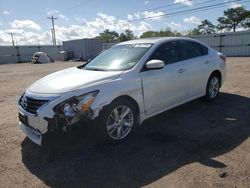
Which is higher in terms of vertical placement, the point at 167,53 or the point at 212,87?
the point at 167,53

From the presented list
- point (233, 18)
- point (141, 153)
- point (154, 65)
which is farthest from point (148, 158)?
point (233, 18)

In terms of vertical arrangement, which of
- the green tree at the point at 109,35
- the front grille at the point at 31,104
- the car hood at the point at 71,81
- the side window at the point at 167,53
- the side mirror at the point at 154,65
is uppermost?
the green tree at the point at 109,35

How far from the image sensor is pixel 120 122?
12.7ft

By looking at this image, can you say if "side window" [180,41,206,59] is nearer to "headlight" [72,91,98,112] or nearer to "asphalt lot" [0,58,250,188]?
"asphalt lot" [0,58,250,188]

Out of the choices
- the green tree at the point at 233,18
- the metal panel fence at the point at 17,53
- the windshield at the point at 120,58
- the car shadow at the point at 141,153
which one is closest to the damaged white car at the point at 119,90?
the windshield at the point at 120,58

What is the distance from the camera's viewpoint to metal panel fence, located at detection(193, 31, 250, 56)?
955 inches

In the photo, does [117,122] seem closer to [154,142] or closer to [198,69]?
[154,142]

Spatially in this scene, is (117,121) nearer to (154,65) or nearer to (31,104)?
(154,65)

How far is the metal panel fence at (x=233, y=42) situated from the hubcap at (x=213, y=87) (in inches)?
821

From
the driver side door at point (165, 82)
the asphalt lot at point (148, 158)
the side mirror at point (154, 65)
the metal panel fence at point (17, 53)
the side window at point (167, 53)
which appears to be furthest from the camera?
the metal panel fence at point (17, 53)

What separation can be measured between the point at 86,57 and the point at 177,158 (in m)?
35.3

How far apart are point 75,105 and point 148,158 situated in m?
1.26

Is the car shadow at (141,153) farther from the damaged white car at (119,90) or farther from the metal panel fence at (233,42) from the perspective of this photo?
the metal panel fence at (233,42)

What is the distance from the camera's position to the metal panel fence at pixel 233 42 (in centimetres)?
2425
